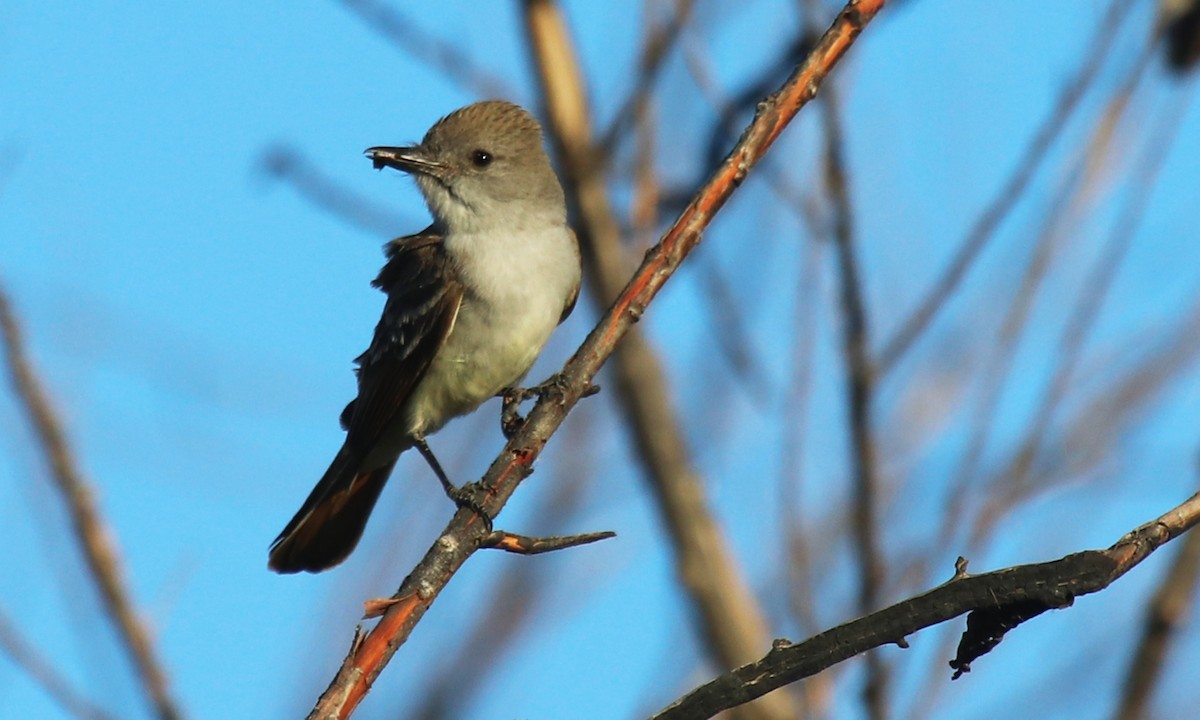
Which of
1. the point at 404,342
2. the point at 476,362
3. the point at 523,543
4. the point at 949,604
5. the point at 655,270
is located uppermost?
the point at 404,342

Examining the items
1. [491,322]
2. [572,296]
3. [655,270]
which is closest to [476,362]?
[491,322]

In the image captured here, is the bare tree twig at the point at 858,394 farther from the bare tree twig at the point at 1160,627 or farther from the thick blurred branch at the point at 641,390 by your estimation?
the thick blurred branch at the point at 641,390

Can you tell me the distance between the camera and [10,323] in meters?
4.65

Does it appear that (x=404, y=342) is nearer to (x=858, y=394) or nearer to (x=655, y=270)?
(x=858, y=394)

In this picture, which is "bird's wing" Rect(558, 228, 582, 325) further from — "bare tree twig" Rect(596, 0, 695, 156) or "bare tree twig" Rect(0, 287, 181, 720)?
"bare tree twig" Rect(0, 287, 181, 720)

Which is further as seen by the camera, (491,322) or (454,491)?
(491,322)

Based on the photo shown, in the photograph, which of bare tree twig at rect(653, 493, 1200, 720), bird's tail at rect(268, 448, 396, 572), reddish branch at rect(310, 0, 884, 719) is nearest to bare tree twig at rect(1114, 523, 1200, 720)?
reddish branch at rect(310, 0, 884, 719)

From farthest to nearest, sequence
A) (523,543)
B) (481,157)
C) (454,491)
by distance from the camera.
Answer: (481,157) < (454,491) < (523,543)

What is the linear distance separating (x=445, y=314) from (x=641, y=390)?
1.31 meters

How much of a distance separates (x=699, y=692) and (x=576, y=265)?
4.01m

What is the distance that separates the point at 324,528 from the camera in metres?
5.97

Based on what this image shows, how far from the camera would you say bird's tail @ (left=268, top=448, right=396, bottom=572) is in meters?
5.84

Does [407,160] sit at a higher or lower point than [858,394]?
higher

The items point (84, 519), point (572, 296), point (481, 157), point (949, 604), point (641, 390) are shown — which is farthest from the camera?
point (641, 390)
